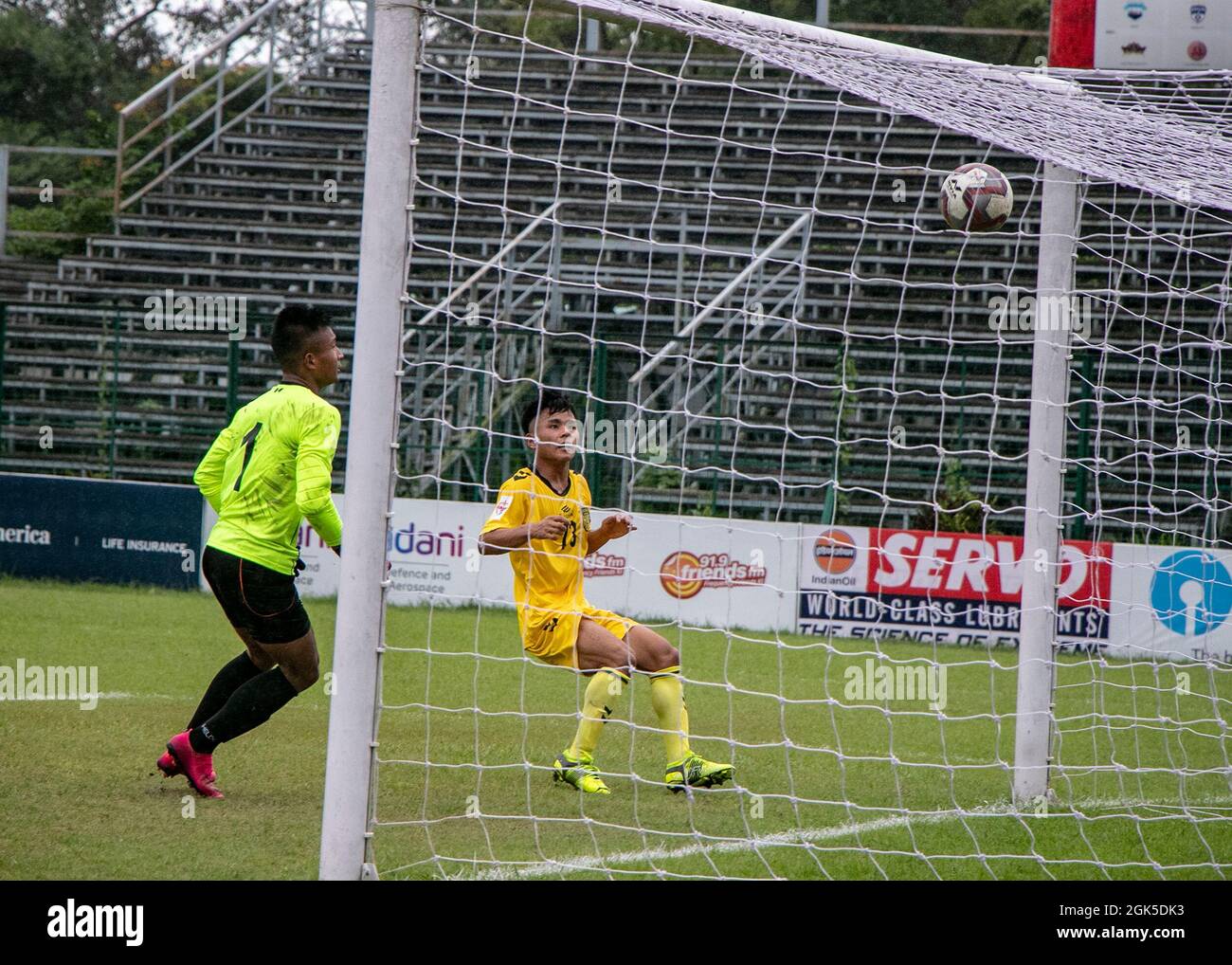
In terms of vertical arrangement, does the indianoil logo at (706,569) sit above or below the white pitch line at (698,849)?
above

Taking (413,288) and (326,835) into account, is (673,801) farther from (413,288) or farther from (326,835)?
(413,288)

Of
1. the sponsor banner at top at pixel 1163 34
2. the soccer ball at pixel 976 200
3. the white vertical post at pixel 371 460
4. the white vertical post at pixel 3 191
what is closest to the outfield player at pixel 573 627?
the white vertical post at pixel 371 460

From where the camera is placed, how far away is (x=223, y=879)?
4402 mm

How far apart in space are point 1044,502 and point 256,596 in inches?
129

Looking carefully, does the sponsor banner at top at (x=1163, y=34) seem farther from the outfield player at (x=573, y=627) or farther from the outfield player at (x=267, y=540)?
the outfield player at (x=267, y=540)

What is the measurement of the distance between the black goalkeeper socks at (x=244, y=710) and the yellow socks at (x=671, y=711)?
5.01 feet

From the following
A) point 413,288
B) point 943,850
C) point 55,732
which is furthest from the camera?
point 413,288

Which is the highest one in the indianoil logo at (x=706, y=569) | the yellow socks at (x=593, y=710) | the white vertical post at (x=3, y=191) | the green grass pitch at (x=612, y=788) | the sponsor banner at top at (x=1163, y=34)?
the white vertical post at (x=3, y=191)

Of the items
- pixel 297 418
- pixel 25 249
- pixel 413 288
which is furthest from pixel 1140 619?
pixel 25 249

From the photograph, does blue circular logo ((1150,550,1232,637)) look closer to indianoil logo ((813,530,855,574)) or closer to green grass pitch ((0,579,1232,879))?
green grass pitch ((0,579,1232,879))

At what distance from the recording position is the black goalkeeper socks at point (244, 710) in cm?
550

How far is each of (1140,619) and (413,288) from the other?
1066 centimetres

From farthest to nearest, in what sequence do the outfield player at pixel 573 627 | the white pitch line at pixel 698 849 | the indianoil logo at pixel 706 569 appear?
the indianoil logo at pixel 706 569, the outfield player at pixel 573 627, the white pitch line at pixel 698 849

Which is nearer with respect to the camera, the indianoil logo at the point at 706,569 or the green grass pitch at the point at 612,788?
the green grass pitch at the point at 612,788
